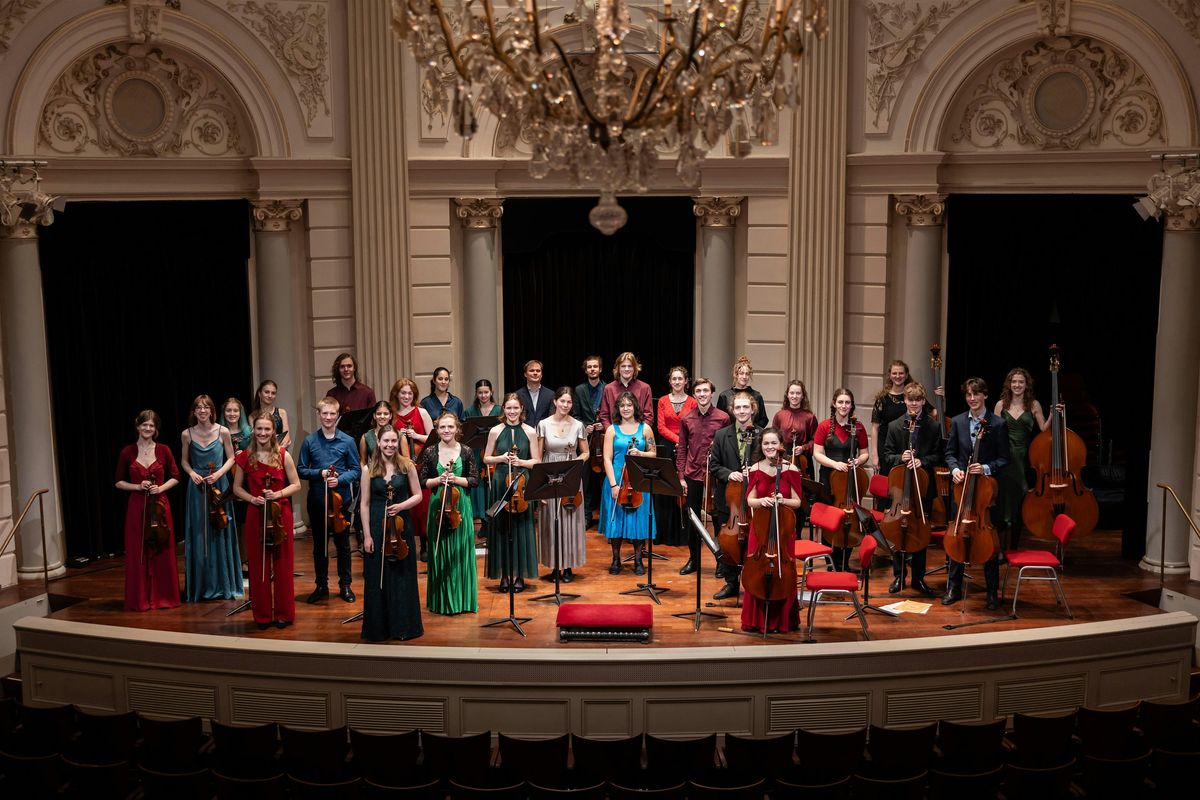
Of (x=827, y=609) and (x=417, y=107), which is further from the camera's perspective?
(x=417, y=107)

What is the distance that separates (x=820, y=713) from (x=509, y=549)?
267 cm

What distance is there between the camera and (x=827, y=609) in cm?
947

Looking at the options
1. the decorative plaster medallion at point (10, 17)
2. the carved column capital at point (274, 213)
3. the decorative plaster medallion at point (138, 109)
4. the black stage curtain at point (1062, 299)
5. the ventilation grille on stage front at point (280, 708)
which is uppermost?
the decorative plaster medallion at point (10, 17)

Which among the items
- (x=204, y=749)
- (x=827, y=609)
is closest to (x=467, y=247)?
(x=827, y=609)

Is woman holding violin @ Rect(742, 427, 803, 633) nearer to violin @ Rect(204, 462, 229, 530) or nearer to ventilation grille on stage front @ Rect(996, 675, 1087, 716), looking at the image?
ventilation grille on stage front @ Rect(996, 675, 1087, 716)

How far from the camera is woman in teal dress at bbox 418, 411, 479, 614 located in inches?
353

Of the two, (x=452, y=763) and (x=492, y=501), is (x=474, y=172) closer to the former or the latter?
(x=492, y=501)

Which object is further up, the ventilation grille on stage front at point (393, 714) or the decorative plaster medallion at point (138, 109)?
the decorative plaster medallion at point (138, 109)

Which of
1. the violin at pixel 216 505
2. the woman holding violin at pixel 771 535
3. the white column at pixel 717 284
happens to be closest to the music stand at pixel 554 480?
the woman holding violin at pixel 771 535

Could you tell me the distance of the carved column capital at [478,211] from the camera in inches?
471

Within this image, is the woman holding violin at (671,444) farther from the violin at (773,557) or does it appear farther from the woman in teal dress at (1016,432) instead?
the woman in teal dress at (1016,432)

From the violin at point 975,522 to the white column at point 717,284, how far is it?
12.1ft

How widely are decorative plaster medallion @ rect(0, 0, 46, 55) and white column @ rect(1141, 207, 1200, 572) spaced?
945cm

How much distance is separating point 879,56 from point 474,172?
12.7 ft
